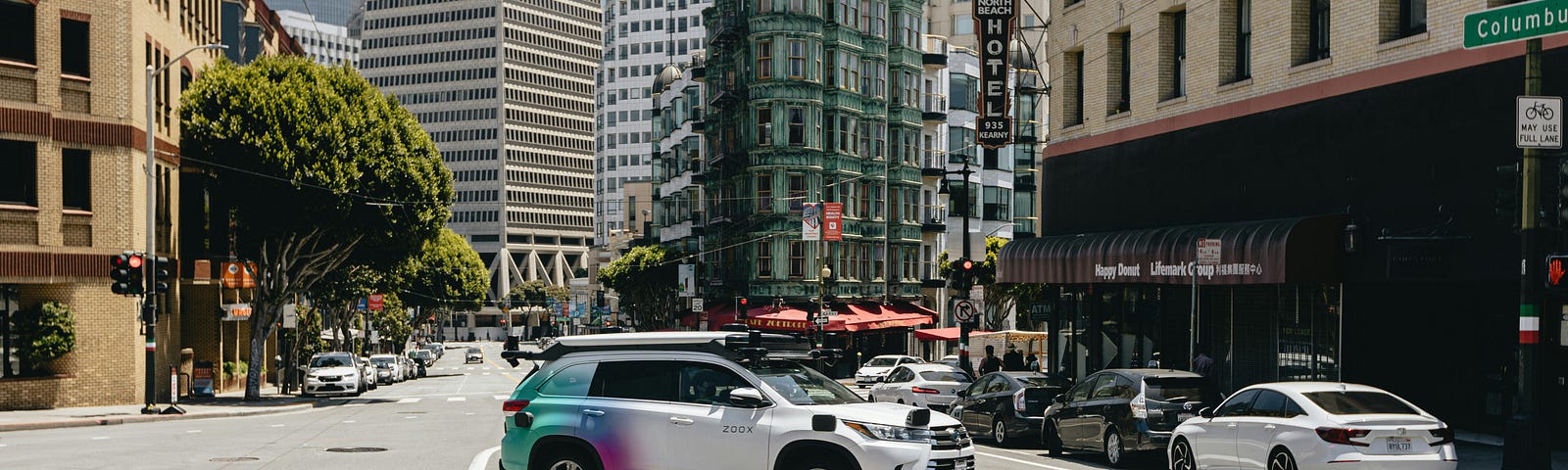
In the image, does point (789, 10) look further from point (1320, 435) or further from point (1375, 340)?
point (1320, 435)

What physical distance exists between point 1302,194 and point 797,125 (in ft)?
127

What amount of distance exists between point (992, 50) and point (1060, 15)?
80.6 inches

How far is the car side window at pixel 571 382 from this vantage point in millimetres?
14133

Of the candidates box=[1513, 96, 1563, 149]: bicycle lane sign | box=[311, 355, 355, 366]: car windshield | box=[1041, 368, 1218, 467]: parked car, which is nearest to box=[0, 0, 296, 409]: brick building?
box=[311, 355, 355, 366]: car windshield

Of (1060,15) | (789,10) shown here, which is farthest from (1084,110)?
(789,10)

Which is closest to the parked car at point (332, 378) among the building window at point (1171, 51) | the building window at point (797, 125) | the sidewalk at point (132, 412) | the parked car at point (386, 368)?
the sidewalk at point (132, 412)

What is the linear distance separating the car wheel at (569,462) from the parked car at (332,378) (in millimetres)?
35476

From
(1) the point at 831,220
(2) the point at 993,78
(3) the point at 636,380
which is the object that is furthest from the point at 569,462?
(1) the point at 831,220

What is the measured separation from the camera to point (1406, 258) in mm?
23000

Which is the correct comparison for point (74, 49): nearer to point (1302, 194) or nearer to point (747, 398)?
point (1302, 194)

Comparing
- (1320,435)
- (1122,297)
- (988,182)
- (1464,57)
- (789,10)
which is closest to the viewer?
(1320,435)

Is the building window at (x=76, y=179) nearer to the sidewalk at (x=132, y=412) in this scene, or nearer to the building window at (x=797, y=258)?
the sidewalk at (x=132, y=412)

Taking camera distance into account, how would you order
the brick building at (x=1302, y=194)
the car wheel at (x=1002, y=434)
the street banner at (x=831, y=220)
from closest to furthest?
the brick building at (x=1302, y=194) → the car wheel at (x=1002, y=434) → the street banner at (x=831, y=220)

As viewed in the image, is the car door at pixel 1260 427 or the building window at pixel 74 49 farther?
the building window at pixel 74 49
